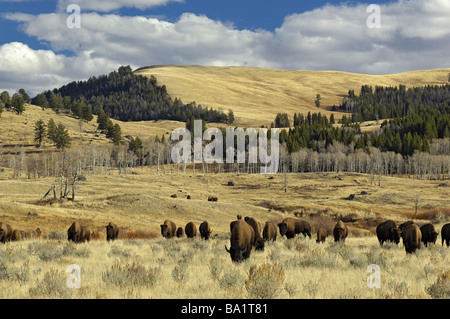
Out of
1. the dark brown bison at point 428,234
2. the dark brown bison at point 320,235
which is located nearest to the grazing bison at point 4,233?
the dark brown bison at point 320,235

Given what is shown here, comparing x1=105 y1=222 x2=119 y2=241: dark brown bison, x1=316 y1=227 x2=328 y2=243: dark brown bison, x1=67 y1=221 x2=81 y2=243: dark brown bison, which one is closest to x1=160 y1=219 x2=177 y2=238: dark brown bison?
x1=105 y1=222 x2=119 y2=241: dark brown bison

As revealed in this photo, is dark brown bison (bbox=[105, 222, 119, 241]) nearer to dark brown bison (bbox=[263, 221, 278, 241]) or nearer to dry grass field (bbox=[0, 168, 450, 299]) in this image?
dry grass field (bbox=[0, 168, 450, 299])

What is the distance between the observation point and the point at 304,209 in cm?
5834

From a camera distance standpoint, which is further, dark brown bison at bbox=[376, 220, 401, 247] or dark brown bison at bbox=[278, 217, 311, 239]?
dark brown bison at bbox=[278, 217, 311, 239]

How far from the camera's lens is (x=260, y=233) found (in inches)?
958

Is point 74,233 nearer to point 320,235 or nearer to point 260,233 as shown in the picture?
point 260,233

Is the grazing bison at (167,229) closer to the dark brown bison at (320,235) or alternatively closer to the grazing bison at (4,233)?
the grazing bison at (4,233)

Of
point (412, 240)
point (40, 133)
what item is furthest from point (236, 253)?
point (40, 133)

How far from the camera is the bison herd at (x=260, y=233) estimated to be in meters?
16.1

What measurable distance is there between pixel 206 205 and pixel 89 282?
42613 millimetres
